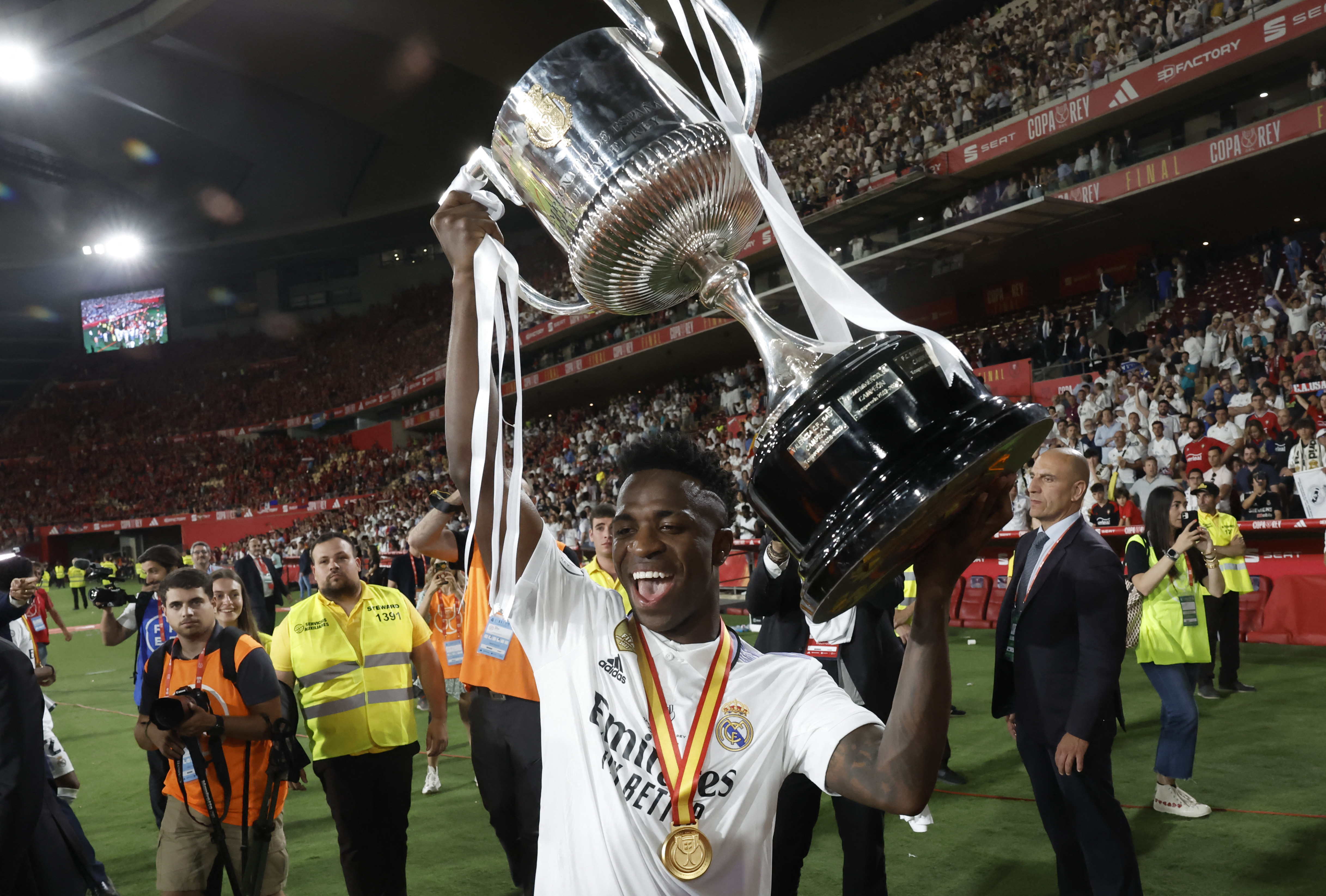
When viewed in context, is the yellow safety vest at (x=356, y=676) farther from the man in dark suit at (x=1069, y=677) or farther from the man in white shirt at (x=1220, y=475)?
the man in white shirt at (x=1220, y=475)

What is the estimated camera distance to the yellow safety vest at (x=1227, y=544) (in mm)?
7785

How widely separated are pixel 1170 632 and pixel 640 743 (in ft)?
14.2

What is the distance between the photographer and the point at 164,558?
567cm

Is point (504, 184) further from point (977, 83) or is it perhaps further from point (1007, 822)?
point (977, 83)

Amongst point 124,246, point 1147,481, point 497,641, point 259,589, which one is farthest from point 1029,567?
point 124,246

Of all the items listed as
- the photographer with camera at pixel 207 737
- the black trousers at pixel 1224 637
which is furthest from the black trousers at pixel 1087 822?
the black trousers at pixel 1224 637

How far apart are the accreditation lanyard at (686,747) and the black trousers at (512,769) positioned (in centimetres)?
224

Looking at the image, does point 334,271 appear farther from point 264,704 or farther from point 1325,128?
point 264,704

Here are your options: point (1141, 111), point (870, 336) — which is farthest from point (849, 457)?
point (1141, 111)

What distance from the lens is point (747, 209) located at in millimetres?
1589

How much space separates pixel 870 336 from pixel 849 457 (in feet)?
0.75

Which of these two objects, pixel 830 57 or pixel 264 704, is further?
pixel 830 57

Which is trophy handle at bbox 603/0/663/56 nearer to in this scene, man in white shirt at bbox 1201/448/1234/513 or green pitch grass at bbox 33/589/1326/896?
green pitch grass at bbox 33/589/1326/896

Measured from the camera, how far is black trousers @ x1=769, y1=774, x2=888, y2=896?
12.1 ft
